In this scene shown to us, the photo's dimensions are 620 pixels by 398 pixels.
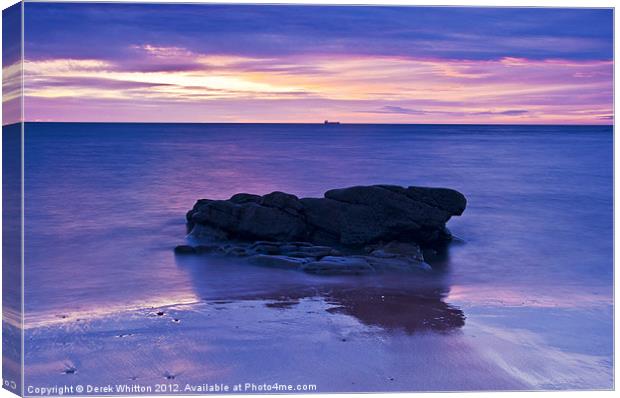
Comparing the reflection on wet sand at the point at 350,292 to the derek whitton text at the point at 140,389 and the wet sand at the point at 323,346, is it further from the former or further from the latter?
the derek whitton text at the point at 140,389

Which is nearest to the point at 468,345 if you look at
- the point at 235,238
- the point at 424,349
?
the point at 424,349

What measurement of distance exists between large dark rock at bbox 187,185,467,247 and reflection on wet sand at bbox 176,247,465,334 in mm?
1050

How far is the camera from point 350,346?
261 inches

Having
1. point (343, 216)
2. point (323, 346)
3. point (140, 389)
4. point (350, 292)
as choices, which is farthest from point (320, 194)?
point (140, 389)

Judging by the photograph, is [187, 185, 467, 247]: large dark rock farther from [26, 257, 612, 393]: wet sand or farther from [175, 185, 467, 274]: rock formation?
[26, 257, 612, 393]: wet sand

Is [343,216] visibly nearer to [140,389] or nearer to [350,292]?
[350,292]

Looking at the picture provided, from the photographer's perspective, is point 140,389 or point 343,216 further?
point 343,216

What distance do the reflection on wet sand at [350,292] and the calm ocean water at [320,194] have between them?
0.13 ft

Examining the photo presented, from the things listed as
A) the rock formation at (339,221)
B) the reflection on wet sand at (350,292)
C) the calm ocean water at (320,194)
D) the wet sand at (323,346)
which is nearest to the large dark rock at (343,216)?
the rock formation at (339,221)

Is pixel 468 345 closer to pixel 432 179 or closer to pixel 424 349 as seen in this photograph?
pixel 424 349

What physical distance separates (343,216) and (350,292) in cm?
218

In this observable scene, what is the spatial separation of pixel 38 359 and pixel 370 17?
385 cm

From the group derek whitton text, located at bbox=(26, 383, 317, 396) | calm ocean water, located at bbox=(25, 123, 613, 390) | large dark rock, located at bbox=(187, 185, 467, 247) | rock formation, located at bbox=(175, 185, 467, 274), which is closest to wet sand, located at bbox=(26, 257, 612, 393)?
derek whitton text, located at bbox=(26, 383, 317, 396)

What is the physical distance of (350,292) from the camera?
793 centimetres
